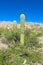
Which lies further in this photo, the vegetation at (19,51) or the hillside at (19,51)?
the hillside at (19,51)

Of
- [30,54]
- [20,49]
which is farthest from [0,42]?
[30,54]

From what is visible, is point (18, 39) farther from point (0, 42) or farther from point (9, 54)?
point (9, 54)

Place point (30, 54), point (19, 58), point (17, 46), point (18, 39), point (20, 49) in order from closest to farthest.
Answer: point (19, 58)
point (30, 54)
point (20, 49)
point (17, 46)
point (18, 39)

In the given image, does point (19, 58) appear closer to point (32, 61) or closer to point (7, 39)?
point (32, 61)

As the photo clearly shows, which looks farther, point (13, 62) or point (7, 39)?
point (7, 39)

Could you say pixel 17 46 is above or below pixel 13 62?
above

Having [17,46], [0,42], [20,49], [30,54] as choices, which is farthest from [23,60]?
[0,42]

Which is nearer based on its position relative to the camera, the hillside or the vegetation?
the vegetation

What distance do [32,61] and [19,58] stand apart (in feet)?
2.36

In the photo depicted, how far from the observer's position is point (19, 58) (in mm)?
12977

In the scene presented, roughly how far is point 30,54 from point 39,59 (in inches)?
35.3

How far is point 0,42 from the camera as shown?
16844 millimetres

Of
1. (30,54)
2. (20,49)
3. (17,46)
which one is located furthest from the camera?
(17,46)

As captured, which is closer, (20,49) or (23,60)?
(23,60)
